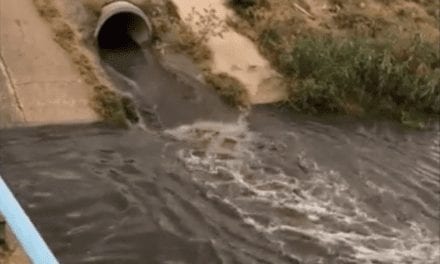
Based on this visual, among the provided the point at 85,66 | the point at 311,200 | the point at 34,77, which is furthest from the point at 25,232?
the point at 85,66

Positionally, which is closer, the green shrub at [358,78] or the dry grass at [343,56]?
the green shrub at [358,78]

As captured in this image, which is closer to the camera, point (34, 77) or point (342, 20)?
point (34, 77)

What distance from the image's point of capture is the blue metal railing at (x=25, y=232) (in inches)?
197

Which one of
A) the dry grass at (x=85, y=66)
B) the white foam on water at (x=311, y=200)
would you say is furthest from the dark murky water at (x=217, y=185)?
the dry grass at (x=85, y=66)

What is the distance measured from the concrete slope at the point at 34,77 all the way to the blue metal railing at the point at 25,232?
2687 millimetres

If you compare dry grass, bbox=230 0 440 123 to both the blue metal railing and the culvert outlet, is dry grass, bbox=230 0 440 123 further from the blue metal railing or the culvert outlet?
the blue metal railing

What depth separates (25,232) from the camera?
16.8 ft

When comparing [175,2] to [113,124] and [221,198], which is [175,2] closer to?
[113,124]

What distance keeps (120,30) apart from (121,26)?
55 mm

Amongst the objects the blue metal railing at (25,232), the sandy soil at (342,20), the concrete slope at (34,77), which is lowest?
the concrete slope at (34,77)

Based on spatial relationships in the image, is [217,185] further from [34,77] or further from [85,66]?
[34,77]

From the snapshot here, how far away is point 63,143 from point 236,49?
3.03 metres

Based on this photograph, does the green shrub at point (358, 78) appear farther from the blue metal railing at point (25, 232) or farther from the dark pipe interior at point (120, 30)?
the blue metal railing at point (25, 232)

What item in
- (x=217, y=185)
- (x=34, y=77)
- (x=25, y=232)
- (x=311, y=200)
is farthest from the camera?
(x=34, y=77)
